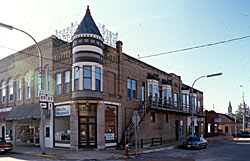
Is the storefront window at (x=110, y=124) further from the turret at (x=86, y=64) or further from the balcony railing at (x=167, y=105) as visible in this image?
the balcony railing at (x=167, y=105)

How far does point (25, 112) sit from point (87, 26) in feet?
34.8

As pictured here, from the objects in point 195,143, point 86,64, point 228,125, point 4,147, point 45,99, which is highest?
point 86,64

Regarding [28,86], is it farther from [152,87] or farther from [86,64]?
[152,87]

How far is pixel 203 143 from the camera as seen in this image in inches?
1019

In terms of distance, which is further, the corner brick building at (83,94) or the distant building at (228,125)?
the distant building at (228,125)

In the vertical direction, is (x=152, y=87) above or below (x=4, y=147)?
above

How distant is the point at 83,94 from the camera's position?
67.8 ft

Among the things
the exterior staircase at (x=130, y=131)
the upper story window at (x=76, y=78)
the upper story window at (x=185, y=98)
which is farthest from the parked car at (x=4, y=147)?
the upper story window at (x=185, y=98)

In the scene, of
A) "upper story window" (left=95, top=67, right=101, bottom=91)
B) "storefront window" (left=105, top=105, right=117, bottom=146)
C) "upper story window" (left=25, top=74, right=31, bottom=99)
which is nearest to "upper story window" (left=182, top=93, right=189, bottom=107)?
"storefront window" (left=105, top=105, right=117, bottom=146)

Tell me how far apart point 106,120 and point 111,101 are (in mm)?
1757

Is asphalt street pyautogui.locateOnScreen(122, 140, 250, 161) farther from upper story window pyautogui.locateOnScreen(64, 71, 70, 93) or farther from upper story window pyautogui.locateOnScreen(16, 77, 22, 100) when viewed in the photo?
upper story window pyautogui.locateOnScreen(16, 77, 22, 100)

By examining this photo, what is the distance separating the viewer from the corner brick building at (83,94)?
830 inches

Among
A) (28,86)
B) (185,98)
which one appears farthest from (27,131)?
(185,98)

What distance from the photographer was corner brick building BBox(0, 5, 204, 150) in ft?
69.2
